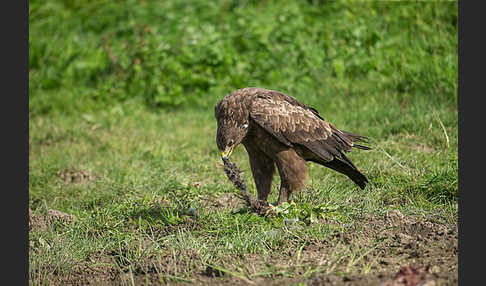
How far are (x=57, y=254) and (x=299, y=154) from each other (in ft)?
6.92

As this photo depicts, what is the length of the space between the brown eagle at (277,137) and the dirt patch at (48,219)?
65.3 inches

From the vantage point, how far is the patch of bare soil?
354 cm

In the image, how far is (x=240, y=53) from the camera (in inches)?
372

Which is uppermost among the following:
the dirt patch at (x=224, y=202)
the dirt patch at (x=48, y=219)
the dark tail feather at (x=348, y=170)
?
the dark tail feather at (x=348, y=170)

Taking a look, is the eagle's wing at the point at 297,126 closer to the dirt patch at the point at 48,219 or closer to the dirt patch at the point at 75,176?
the dirt patch at the point at 48,219

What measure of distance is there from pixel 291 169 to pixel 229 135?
62 centimetres

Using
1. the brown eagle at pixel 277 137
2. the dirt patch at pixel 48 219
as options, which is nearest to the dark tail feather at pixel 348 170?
the brown eagle at pixel 277 137

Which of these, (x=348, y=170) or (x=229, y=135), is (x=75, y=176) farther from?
(x=348, y=170)

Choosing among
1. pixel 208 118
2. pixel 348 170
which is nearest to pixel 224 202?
pixel 348 170

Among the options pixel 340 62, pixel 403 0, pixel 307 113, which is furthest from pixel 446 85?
pixel 307 113

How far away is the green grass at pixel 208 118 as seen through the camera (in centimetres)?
435

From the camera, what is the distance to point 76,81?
9938 mm

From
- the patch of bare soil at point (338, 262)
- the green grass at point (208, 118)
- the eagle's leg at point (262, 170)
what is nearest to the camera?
the patch of bare soil at point (338, 262)

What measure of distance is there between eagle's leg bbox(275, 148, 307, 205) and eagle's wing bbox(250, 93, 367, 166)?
0.10m
